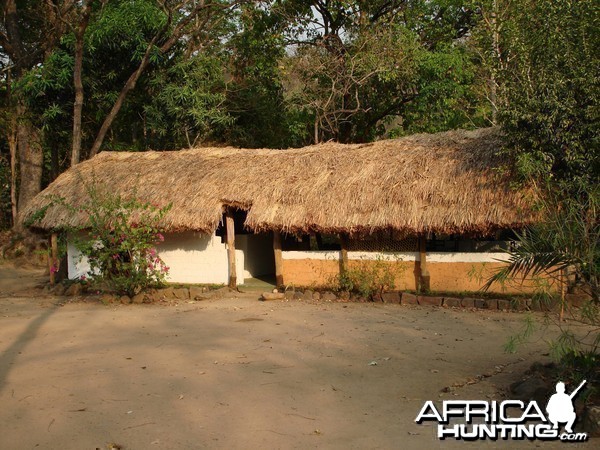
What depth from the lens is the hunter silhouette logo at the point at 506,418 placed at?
4.61 m

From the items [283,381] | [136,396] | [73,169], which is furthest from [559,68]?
[73,169]

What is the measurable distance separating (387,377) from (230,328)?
3273mm

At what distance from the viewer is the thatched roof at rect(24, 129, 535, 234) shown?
426 inches

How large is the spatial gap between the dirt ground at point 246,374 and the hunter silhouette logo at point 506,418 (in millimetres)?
120

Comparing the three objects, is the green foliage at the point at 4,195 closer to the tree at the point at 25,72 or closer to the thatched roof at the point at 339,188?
the tree at the point at 25,72

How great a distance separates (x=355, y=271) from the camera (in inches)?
458

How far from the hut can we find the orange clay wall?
0.06 ft

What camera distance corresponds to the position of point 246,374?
6.43m

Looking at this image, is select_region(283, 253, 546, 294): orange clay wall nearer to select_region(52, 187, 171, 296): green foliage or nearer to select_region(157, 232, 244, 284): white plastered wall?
select_region(157, 232, 244, 284): white plastered wall

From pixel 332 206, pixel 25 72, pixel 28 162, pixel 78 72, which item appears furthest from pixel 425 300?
pixel 28 162

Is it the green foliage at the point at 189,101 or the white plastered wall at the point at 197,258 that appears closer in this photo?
the white plastered wall at the point at 197,258

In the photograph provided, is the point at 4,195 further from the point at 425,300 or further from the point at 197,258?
the point at 425,300

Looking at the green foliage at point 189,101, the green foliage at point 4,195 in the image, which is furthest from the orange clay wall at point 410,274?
the green foliage at point 4,195

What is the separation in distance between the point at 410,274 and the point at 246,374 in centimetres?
576
